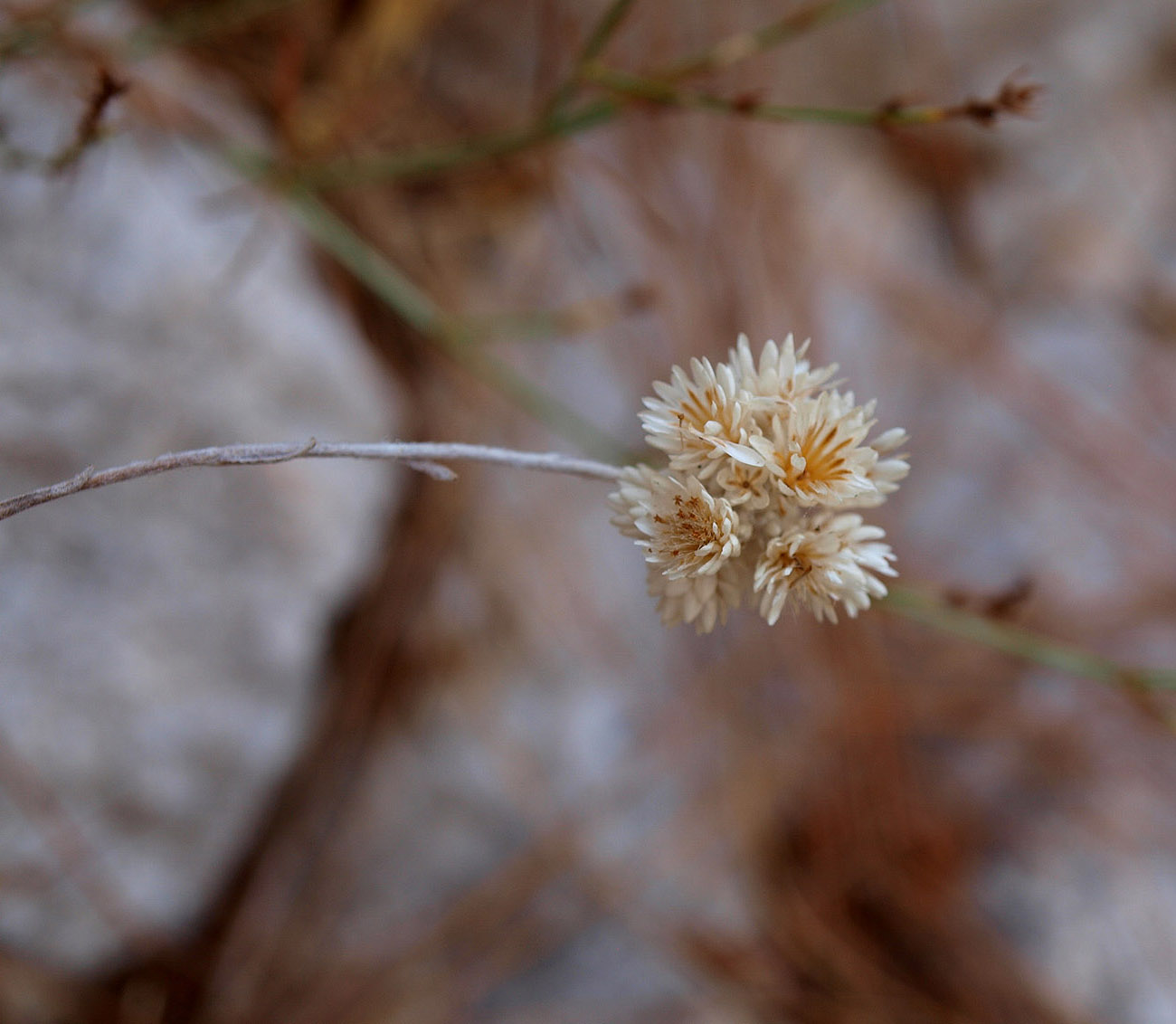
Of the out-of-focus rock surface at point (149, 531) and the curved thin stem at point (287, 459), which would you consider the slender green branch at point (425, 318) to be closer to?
the out-of-focus rock surface at point (149, 531)

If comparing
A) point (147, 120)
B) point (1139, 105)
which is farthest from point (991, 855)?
point (147, 120)

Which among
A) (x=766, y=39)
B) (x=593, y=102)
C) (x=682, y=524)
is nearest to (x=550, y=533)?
(x=593, y=102)

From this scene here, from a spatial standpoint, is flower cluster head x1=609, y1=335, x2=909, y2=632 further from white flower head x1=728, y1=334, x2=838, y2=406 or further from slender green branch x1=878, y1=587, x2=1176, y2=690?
slender green branch x1=878, y1=587, x2=1176, y2=690

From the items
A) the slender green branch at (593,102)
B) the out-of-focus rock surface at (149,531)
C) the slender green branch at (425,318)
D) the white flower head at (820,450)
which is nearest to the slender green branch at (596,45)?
the slender green branch at (593,102)

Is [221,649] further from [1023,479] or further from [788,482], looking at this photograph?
[1023,479]

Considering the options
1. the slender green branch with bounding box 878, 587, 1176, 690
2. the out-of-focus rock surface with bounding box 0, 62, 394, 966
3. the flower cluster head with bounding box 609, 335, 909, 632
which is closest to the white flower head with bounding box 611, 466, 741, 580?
the flower cluster head with bounding box 609, 335, 909, 632

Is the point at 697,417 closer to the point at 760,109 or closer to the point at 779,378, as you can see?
the point at 779,378

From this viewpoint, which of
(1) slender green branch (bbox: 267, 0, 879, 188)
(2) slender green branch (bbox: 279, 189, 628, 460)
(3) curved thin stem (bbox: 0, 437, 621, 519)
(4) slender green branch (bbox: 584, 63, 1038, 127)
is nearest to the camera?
(3) curved thin stem (bbox: 0, 437, 621, 519)
